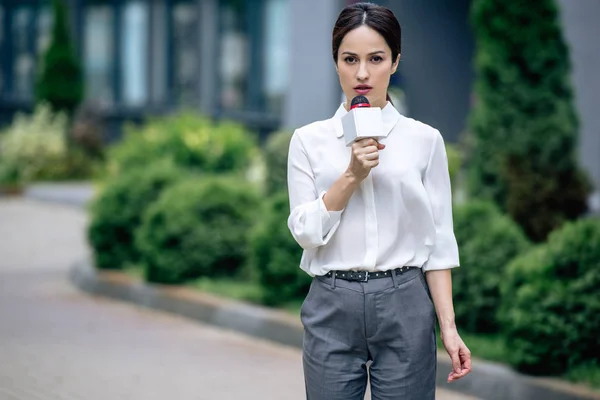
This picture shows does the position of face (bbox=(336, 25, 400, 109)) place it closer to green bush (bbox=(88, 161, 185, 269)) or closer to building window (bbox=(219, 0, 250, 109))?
green bush (bbox=(88, 161, 185, 269))

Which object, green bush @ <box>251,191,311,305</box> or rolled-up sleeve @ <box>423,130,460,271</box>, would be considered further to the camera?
green bush @ <box>251,191,311,305</box>

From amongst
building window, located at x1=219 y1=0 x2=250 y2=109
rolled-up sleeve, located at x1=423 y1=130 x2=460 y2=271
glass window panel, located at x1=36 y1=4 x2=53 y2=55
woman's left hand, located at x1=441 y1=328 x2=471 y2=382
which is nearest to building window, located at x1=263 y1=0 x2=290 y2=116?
building window, located at x1=219 y1=0 x2=250 y2=109

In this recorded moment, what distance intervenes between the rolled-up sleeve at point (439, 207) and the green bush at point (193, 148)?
8.91 meters

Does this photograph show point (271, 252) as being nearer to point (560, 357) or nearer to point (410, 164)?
point (560, 357)

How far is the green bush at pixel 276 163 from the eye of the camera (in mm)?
10241

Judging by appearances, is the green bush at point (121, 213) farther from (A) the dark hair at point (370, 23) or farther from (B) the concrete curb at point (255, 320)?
(A) the dark hair at point (370, 23)

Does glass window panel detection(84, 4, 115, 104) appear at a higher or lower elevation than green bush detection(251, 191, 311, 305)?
higher

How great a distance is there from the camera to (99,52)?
91.2ft

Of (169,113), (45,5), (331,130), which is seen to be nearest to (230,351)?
(331,130)

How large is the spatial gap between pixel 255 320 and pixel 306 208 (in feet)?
16.6

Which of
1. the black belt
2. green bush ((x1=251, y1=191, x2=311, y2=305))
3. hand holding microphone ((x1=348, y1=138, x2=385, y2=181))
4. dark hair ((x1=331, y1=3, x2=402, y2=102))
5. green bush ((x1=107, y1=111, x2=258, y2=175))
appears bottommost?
green bush ((x1=251, y1=191, x2=311, y2=305))

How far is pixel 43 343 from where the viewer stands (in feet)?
26.3

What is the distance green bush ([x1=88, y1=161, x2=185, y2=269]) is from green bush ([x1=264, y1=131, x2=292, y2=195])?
0.89m

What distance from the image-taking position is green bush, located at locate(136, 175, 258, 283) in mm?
9391
